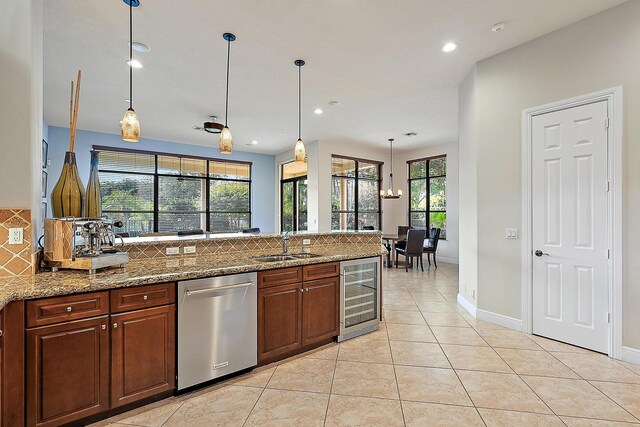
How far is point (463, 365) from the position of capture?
271cm

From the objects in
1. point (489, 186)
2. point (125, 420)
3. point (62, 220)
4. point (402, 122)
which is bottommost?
point (125, 420)

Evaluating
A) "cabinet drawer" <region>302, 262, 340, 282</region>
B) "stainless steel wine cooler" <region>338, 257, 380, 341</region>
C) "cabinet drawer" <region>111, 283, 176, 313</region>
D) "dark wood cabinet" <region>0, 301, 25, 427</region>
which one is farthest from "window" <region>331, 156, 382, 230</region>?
"dark wood cabinet" <region>0, 301, 25, 427</region>

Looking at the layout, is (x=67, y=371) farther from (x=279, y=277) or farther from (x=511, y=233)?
(x=511, y=233)

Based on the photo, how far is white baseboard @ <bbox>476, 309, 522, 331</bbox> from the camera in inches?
136

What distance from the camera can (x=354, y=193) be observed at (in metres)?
8.44

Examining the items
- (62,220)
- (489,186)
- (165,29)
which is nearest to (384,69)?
(489,186)

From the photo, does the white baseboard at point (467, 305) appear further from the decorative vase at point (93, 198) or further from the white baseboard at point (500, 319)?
the decorative vase at point (93, 198)

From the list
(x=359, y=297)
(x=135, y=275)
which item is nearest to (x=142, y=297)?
(x=135, y=275)

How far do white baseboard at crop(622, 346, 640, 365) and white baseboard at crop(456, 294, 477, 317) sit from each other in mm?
1368

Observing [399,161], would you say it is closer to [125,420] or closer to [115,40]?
[115,40]

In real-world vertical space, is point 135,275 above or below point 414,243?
above

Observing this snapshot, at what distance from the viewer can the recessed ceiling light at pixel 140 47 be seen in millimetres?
3265

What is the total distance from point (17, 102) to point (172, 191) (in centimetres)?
589

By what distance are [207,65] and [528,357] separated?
4.65 meters
